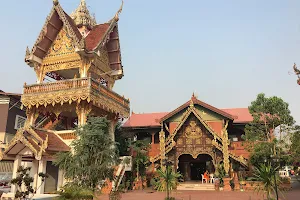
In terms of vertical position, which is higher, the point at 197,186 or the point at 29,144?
the point at 29,144

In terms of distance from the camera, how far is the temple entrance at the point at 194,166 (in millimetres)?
24156

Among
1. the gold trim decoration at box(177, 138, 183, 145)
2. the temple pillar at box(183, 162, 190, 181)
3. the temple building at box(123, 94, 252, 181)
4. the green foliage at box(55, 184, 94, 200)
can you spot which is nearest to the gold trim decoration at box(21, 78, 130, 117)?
the temple building at box(123, 94, 252, 181)

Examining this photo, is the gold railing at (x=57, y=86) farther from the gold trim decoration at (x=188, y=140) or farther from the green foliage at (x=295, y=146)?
the green foliage at (x=295, y=146)

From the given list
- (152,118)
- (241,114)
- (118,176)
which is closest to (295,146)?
(241,114)

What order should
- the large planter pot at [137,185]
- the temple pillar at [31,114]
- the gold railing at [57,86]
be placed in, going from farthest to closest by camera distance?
the large planter pot at [137,185] → the temple pillar at [31,114] → the gold railing at [57,86]

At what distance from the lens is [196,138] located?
72.6ft

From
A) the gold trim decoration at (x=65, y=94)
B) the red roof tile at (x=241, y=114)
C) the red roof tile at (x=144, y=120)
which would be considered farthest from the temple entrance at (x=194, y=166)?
the gold trim decoration at (x=65, y=94)

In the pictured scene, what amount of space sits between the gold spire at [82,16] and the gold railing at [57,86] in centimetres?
629

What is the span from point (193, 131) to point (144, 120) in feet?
24.2

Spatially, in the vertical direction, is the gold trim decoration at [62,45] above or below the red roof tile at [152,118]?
above

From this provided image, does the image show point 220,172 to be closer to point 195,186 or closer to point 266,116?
point 195,186

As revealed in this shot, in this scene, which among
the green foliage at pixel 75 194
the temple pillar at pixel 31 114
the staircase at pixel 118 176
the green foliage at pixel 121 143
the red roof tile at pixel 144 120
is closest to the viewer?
the green foliage at pixel 75 194

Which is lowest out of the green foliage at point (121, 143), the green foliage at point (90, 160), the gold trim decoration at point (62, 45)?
the green foliage at point (90, 160)

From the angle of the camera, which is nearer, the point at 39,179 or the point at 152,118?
the point at 39,179
